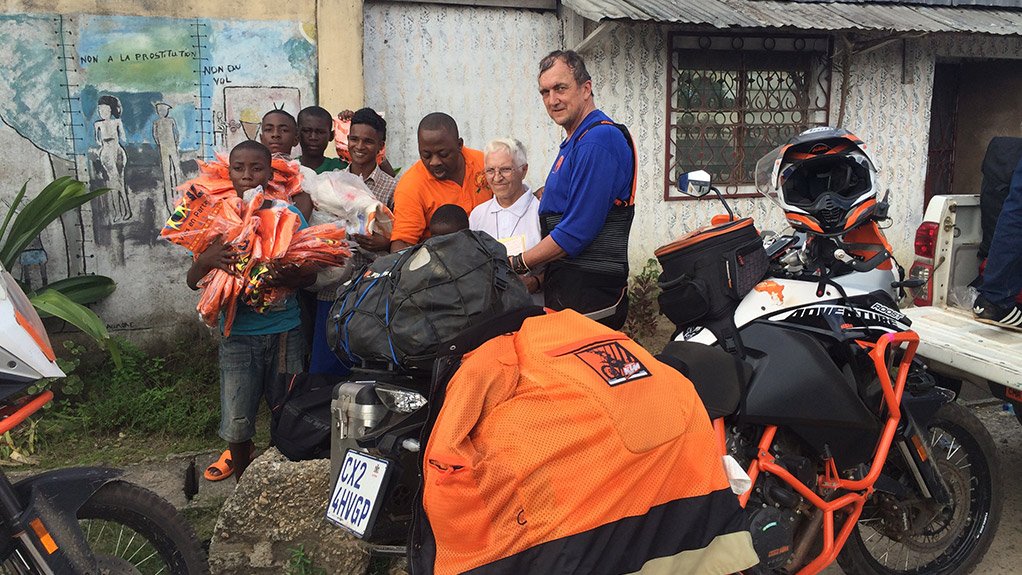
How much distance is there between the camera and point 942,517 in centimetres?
327

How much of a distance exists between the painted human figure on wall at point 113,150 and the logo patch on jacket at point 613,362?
173 inches

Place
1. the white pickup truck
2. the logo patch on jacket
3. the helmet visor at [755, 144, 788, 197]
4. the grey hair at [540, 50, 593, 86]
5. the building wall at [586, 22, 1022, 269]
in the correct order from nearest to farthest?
the logo patch on jacket < the helmet visor at [755, 144, 788, 197] < the grey hair at [540, 50, 593, 86] < the white pickup truck < the building wall at [586, 22, 1022, 269]

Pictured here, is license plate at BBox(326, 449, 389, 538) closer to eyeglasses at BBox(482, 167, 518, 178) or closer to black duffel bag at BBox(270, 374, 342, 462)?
black duffel bag at BBox(270, 374, 342, 462)

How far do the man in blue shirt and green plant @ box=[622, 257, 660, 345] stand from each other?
122 inches

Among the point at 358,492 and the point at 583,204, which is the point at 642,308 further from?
the point at 358,492

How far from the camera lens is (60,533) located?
236 centimetres

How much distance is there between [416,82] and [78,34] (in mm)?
2282

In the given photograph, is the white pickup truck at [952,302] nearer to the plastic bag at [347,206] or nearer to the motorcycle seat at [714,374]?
the motorcycle seat at [714,374]

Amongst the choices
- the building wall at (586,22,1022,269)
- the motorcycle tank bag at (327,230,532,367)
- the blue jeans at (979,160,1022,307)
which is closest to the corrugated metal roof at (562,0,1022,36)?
the building wall at (586,22,1022,269)

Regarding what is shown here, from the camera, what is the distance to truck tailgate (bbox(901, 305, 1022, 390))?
142 inches

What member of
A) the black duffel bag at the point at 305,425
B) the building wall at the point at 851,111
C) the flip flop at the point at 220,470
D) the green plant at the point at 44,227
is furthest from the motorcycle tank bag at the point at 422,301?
the building wall at the point at 851,111

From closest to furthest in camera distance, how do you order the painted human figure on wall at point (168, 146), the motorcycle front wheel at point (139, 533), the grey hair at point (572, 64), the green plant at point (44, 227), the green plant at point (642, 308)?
the motorcycle front wheel at point (139, 533) < the grey hair at point (572, 64) < the green plant at point (44, 227) < the painted human figure on wall at point (168, 146) < the green plant at point (642, 308)

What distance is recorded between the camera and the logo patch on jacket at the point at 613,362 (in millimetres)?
2075

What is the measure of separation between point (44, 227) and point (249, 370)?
88.7 inches
